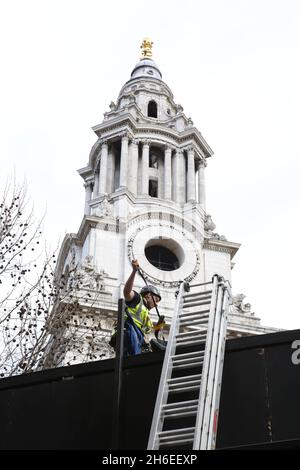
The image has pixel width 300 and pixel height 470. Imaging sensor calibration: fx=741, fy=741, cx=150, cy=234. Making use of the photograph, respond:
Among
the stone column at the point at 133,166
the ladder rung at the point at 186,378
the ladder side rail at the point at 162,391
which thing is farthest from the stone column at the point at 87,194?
the ladder rung at the point at 186,378

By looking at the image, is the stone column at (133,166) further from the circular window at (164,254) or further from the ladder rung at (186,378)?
the ladder rung at (186,378)

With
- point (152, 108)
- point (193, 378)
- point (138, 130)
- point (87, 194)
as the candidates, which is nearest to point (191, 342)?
point (193, 378)

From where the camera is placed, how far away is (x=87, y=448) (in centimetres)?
994

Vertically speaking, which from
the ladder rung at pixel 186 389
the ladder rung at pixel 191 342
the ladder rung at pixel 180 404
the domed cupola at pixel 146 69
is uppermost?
the domed cupola at pixel 146 69

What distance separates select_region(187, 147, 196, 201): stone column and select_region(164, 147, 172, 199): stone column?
1.25m

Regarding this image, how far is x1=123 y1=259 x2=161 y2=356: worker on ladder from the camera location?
11.5 m

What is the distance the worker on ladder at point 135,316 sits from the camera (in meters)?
11.5

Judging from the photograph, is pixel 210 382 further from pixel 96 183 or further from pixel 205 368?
pixel 96 183

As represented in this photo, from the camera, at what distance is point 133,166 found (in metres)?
48.5

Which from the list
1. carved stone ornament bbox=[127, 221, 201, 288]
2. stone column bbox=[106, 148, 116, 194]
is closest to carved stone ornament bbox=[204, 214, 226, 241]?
carved stone ornament bbox=[127, 221, 201, 288]

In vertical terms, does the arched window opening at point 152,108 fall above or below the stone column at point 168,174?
above

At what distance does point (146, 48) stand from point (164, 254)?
2753 cm

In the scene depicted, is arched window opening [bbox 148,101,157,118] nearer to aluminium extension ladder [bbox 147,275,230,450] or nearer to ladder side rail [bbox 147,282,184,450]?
aluminium extension ladder [bbox 147,275,230,450]
